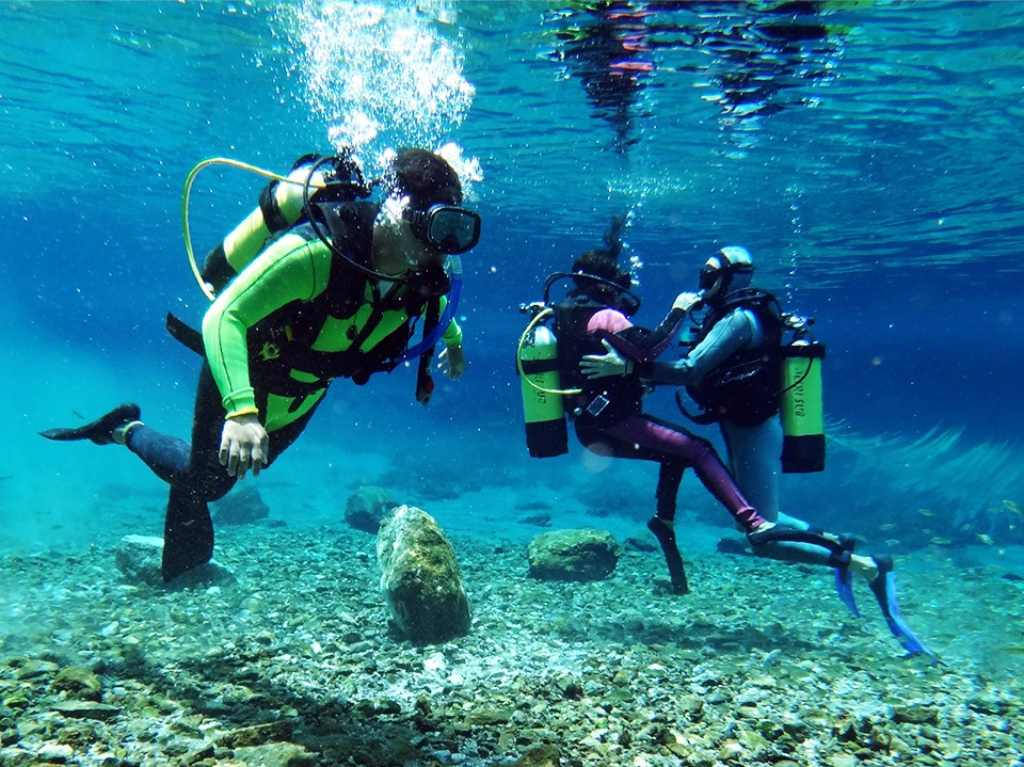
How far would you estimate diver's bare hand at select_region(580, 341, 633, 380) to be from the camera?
20.6ft

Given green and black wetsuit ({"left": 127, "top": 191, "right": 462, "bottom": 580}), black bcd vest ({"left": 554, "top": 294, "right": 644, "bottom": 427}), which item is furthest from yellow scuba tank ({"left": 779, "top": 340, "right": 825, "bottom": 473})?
green and black wetsuit ({"left": 127, "top": 191, "right": 462, "bottom": 580})

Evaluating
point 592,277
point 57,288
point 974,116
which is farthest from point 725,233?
point 57,288

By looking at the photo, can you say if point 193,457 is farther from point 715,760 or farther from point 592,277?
point 592,277

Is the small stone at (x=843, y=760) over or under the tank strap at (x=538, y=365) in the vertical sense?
under

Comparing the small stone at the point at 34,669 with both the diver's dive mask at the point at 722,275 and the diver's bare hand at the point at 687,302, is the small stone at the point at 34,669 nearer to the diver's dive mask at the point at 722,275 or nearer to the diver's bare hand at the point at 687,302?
the diver's bare hand at the point at 687,302

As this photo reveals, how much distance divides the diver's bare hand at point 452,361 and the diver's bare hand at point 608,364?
1.69 m

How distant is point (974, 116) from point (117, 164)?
28341mm

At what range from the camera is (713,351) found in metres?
6.23

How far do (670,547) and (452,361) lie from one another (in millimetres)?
3854

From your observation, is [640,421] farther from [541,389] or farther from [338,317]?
[338,317]

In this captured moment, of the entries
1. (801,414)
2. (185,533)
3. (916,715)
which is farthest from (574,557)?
(185,533)

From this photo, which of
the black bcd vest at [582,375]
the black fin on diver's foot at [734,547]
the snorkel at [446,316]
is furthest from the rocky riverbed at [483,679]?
the black fin on diver's foot at [734,547]

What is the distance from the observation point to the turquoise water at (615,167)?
10.4m

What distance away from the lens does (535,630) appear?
6266 millimetres
